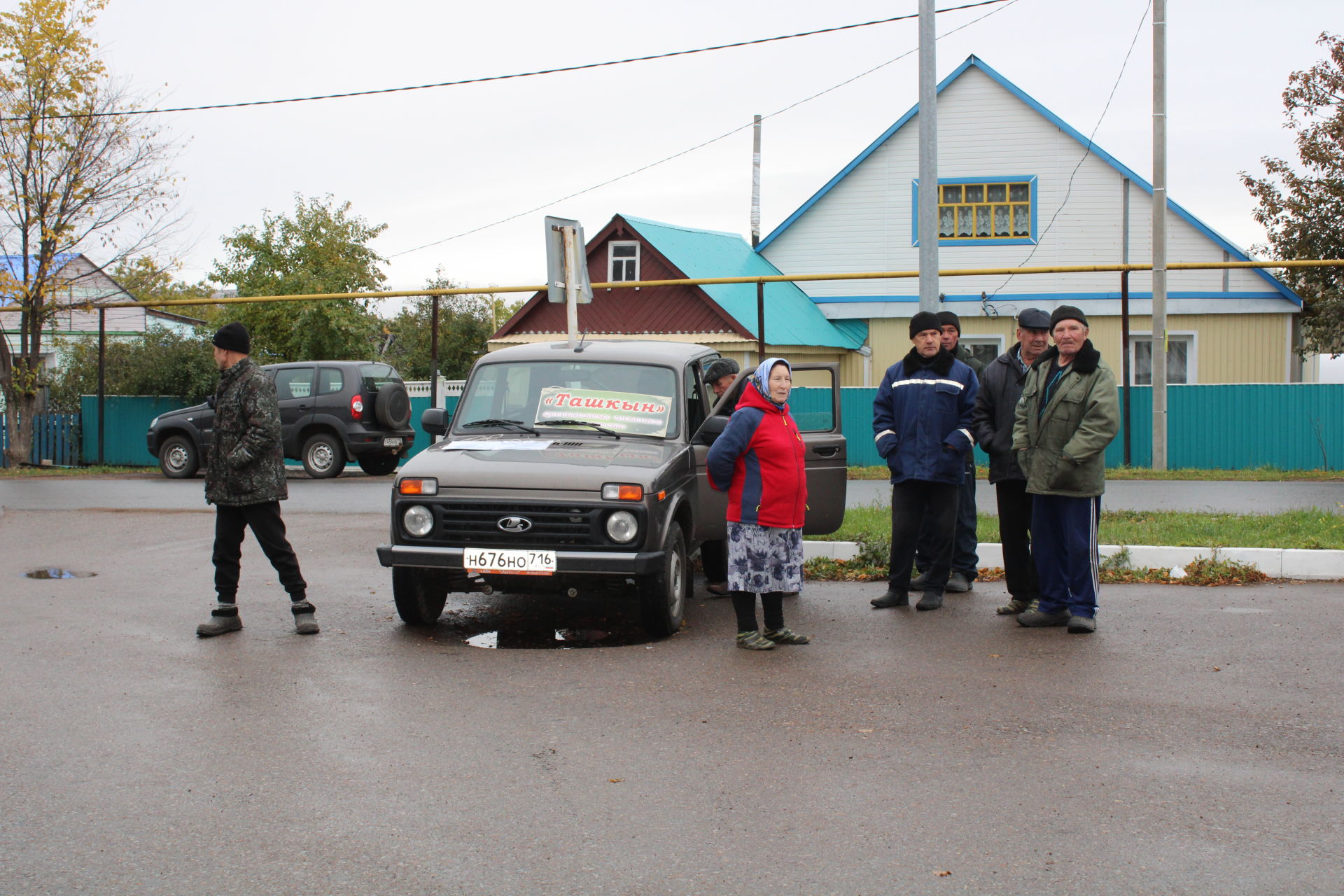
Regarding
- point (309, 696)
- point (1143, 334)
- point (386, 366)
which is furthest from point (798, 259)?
point (309, 696)

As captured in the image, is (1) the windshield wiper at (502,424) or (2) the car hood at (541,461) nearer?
(2) the car hood at (541,461)

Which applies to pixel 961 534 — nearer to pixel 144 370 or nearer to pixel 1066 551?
pixel 1066 551

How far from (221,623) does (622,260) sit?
22053 mm

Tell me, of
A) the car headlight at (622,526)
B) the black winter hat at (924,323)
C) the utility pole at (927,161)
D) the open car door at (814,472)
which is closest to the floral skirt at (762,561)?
the car headlight at (622,526)

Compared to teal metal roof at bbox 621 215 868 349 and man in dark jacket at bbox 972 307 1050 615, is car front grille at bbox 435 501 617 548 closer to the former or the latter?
man in dark jacket at bbox 972 307 1050 615

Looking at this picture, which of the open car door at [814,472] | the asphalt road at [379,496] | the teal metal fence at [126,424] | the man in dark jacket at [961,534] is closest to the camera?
the open car door at [814,472]

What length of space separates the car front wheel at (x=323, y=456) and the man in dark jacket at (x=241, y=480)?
1189cm

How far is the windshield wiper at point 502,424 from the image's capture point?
7.84 m

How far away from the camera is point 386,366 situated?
20281 mm

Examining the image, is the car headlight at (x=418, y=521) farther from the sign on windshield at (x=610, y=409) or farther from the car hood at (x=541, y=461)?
the sign on windshield at (x=610, y=409)

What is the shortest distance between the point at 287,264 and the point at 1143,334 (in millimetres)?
25741

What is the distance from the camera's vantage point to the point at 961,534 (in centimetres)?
883

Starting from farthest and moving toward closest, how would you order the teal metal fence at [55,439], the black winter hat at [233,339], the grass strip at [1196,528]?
the teal metal fence at [55,439]
the grass strip at [1196,528]
the black winter hat at [233,339]

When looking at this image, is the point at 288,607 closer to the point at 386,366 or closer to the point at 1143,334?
the point at 386,366
